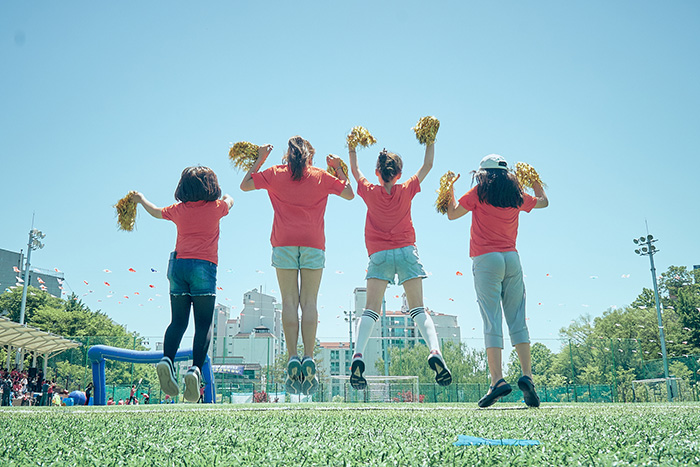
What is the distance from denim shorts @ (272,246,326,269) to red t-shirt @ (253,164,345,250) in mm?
44

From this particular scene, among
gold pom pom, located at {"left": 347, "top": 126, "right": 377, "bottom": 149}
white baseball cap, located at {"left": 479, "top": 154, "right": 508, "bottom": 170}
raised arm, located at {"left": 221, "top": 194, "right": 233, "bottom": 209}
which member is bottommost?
raised arm, located at {"left": 221, "top": 194, "right": 233, "bottom": 209}

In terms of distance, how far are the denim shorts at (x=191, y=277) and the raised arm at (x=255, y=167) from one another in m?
0.80

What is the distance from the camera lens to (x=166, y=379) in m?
4.02

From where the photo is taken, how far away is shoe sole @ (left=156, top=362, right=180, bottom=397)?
4.02 m

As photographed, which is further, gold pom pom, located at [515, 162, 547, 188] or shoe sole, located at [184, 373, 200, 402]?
gold pom pom, located at [515, 162, 547, 188]

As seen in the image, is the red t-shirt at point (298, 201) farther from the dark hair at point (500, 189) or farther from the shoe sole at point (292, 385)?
the dark hair at point (500, 189)

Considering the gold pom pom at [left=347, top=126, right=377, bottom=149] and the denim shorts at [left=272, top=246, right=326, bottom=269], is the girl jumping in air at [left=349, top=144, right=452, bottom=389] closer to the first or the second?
the gold pom pom at [left=347, top=126, right=377, bottom=149]

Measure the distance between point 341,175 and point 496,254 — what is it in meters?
1.61

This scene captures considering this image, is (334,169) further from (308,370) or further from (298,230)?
→ (308,370)

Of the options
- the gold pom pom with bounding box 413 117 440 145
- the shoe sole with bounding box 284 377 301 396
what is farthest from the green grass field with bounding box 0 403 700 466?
the gold pom pom with bounding box 413 117 440 145

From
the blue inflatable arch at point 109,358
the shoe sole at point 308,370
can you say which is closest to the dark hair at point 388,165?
the shoe sole at point 308,370

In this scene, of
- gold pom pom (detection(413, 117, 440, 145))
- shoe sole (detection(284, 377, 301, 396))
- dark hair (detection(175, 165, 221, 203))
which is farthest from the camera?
gold pom pom (detection(413, 117, 440, 145))

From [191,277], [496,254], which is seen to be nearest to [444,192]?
[496,254]

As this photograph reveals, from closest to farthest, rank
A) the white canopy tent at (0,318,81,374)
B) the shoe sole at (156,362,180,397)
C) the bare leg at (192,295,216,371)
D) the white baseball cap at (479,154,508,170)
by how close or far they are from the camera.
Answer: the shoe sole at (156,362,180,397) → the bare leg at (192,295,216,371) → the white baseball cap at (479,154,508,170) → the white canopy tent at (0,318,81,374)
